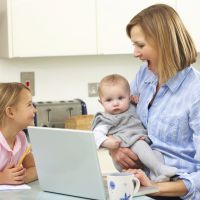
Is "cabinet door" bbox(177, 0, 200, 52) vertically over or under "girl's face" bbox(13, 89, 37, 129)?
over

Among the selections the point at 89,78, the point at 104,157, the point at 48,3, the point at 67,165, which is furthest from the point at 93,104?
the point at 67,165

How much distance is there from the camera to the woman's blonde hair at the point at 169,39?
1.93 m

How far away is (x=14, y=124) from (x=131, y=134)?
17.1 inches

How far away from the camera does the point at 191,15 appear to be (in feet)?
12.3

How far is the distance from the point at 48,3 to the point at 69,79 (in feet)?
2.13

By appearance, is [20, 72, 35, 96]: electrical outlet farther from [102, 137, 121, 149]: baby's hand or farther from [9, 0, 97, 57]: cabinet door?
[102, 137, 121, 149]: baby's hand

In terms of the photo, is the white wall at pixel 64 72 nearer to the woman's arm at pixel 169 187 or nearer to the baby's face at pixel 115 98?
the baby's face at pixel 115 98

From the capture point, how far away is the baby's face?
84.6 inches

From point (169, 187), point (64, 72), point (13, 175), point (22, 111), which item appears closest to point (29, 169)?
point (13, 175)

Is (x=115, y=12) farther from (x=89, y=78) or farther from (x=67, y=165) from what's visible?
(x=67, y=165)

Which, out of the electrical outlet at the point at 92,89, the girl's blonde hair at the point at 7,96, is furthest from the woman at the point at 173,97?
the electrical outlet at the point at 92,89

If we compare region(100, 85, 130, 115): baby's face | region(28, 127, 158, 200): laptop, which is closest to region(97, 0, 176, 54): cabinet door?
region(100, 85, 130, 115): baby's face

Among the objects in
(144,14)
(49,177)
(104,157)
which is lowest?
(104,157)

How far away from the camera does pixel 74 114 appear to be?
3.62 m
